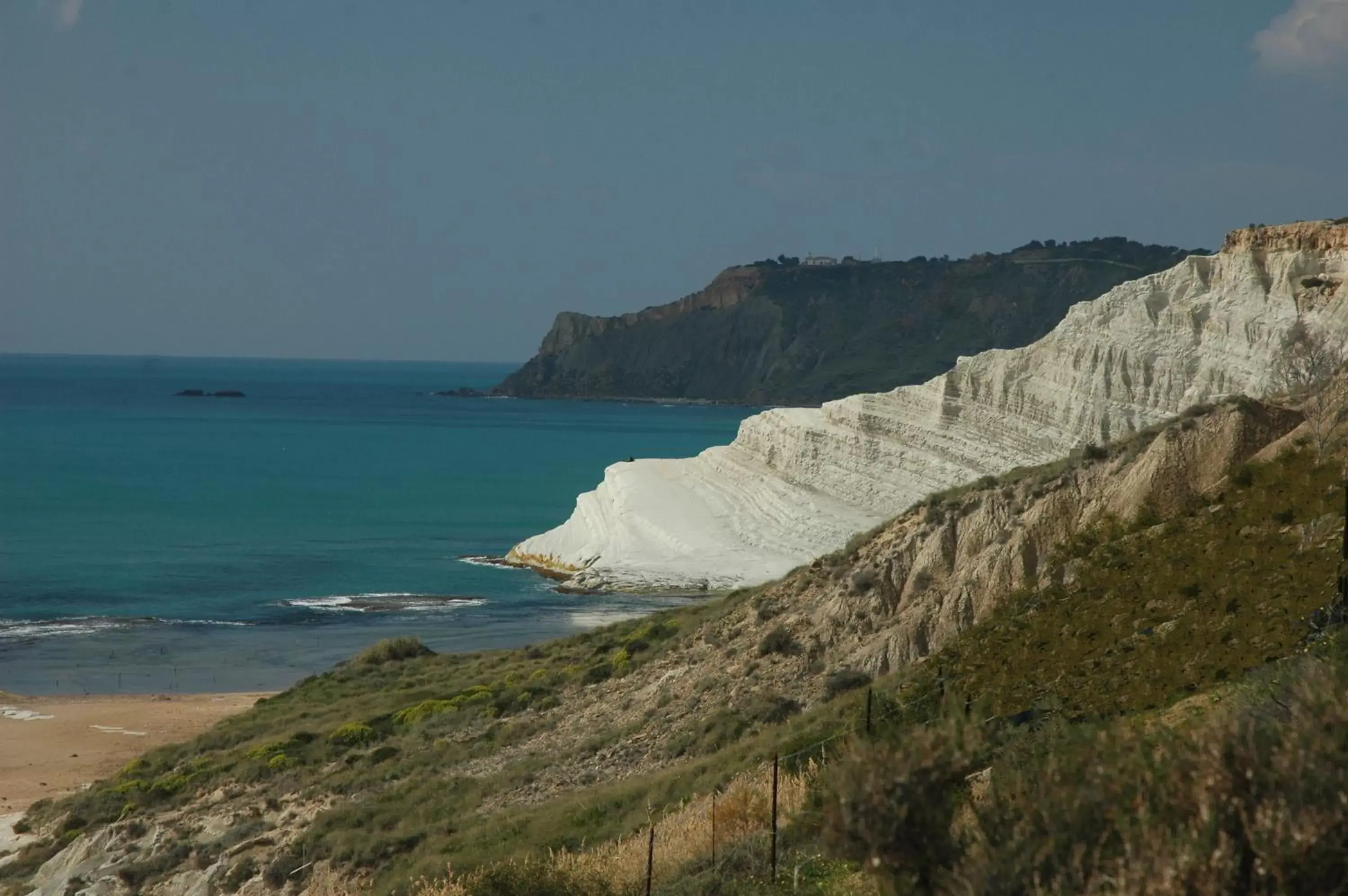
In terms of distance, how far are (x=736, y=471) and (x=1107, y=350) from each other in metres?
18.4

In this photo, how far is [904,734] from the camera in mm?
8758

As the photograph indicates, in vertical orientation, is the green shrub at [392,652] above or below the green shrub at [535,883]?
below

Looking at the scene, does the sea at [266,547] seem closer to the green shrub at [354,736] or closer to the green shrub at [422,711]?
the green shrub at [422,711]

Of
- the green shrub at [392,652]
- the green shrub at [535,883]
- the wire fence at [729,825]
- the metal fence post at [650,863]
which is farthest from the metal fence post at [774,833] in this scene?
the green shrub at [392,652]

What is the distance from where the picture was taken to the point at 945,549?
81.5 ft

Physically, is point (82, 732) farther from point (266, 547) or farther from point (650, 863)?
point (266, 547)

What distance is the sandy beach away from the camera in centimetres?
2975

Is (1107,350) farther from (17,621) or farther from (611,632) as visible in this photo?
(17,621)

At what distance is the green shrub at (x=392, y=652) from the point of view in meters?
37.1

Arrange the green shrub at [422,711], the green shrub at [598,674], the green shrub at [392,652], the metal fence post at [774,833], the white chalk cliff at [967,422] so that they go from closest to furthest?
the metal fence post at [774,833], the green shrub at [422,711], the green shrub at [598,674], the green shrub at [392,652], the white chalk cliff at [967,422]

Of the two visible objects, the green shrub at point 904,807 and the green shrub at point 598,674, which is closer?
the green shrub at point 904,807

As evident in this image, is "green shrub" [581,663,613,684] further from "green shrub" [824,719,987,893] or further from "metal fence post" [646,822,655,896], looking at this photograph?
"green shrub" [824,719,987,893]

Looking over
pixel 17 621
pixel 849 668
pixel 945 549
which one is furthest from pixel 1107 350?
pixel 17 621

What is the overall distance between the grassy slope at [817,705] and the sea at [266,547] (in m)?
16.7
